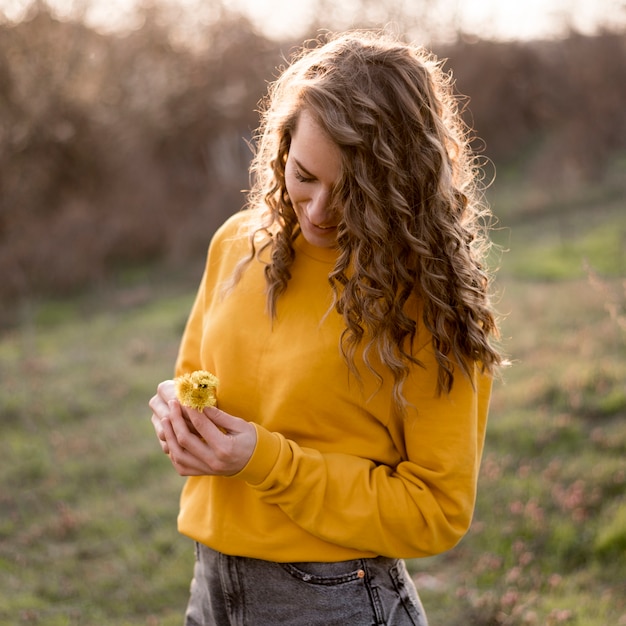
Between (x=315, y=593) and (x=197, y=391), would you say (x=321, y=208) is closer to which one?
(x=197, y=391)

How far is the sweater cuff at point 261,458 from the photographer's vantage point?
1696 millimetres

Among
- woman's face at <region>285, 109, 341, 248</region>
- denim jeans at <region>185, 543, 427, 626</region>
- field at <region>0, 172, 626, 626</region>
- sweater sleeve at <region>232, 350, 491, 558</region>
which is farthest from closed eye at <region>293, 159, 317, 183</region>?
field at <region>0, 172, 626, 626</region>

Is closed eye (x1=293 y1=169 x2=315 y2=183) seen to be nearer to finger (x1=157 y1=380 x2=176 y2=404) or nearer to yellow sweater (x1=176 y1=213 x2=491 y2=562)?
yellow sweater (x1=176 y1=213 x2=491 y2=562)

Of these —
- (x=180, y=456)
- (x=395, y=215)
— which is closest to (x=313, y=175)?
(x=395, y=215)

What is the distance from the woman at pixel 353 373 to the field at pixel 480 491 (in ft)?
4.11

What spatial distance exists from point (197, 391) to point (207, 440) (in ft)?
0.37

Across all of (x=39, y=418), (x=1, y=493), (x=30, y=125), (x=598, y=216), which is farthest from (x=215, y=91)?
(x=1, y=493)

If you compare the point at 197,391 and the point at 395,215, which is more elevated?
the point at 395,215

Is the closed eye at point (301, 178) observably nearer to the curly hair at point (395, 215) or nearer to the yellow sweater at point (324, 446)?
the curly hair at point (395, 215)

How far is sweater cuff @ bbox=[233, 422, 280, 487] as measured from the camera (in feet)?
5.57

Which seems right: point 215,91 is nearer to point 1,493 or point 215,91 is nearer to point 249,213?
point 1,493

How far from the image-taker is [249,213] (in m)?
2.17

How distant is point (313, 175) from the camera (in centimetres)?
174

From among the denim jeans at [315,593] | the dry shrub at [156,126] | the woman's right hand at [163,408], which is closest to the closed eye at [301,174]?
the woman's right hand at [163,408]
